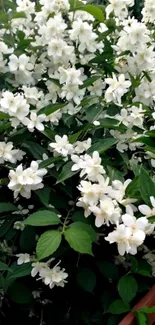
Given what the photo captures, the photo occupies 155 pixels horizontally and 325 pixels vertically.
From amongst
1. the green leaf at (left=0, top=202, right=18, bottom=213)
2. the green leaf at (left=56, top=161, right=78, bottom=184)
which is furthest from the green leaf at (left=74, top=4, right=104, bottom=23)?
the green leaf at (left=0, top=202, right=18, bottom=213)

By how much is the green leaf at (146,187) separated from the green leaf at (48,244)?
0.68 feet

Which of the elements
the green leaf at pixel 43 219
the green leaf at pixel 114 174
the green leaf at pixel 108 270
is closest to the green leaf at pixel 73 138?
the green leaf at pixel 114 174

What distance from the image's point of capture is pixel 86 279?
57.5 inches

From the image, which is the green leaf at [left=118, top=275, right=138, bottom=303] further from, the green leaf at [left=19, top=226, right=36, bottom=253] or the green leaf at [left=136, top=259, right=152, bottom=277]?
the green leaf at [left=19, top=226, right=36, bottom=253]

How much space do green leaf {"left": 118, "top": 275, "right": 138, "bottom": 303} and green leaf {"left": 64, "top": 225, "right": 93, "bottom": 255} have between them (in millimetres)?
168

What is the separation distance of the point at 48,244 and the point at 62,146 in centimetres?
29

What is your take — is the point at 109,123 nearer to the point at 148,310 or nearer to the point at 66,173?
the point at 66,173

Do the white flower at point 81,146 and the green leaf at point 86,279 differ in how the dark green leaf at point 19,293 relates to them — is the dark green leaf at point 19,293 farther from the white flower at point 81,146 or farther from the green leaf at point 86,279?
the white flower at point 81,146

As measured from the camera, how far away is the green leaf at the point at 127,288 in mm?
1347

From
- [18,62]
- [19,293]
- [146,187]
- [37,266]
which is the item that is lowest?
[19,293]

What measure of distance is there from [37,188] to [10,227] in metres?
0.17

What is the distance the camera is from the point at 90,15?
5.91 feet

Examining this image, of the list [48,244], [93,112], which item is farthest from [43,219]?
[93,112]

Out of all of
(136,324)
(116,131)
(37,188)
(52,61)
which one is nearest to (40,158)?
(37,188)
